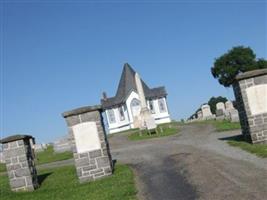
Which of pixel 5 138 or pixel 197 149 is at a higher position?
pixel 5 138

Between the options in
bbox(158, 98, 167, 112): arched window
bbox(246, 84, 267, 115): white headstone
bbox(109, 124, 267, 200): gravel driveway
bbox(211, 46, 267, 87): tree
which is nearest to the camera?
bbox(109, 124, 267, 200): gravel driveway

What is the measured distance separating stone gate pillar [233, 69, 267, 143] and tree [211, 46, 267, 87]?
60.9 meters

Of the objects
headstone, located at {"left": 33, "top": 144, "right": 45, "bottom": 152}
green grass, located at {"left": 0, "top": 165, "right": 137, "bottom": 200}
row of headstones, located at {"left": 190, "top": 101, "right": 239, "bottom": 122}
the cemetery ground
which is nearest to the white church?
row of headstones, located at {"left": 190, "top": 101, "right": 239, "bottom": 122}

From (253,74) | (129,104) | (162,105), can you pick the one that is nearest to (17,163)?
(253,74)

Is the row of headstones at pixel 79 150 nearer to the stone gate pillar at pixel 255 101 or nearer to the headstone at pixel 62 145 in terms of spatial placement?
the stone gate pillar at pixel 255 101

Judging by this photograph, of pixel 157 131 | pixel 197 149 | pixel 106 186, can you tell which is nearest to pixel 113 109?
pixel 157 131

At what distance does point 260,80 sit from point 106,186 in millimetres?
7137

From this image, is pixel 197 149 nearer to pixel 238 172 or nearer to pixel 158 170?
pixel 158 170

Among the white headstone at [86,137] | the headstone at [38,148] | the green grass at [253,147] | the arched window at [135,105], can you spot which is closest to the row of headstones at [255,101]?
the green grass at [253,147]

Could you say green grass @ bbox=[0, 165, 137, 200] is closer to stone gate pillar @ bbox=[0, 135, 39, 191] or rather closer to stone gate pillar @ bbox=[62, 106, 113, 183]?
stone gate pillar @ bbox=[0, 135, 39, 191]

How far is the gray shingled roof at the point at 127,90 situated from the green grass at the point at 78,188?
133 ft

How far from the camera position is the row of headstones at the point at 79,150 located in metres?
14.6

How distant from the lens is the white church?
5653 centimetres

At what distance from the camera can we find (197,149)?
16.4 metres
